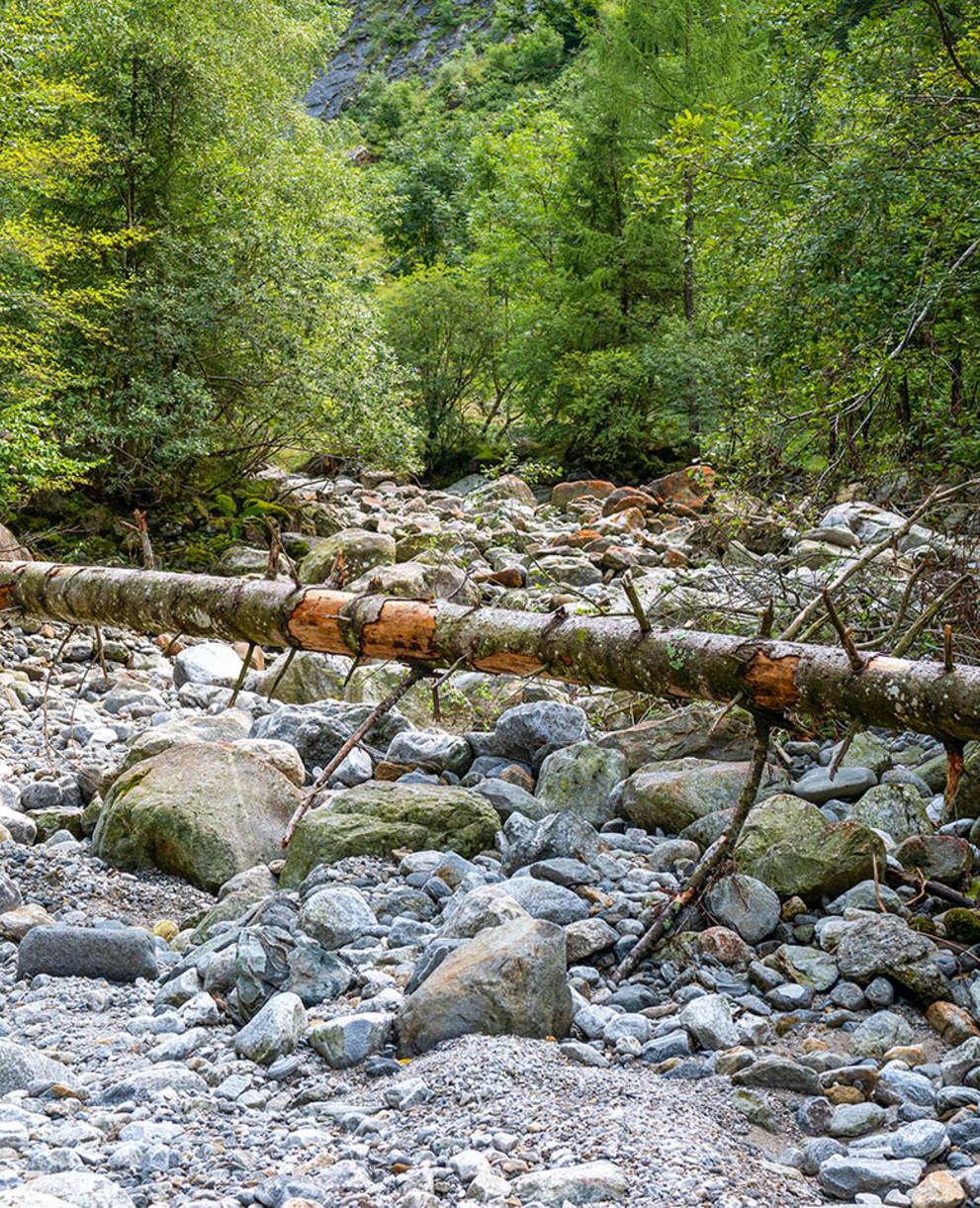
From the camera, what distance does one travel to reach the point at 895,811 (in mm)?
4203

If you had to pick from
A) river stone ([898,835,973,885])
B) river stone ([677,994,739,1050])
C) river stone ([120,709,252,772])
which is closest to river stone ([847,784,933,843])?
river stone ([898,835,973,885])

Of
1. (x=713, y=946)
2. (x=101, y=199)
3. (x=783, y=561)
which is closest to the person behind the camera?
(x=713, y=946)

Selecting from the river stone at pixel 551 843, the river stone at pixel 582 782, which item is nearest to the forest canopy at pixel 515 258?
the river stone at pixel 582 782

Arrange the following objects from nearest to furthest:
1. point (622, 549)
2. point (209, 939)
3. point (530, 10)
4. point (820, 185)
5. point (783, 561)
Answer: point (209, 939) < point (783, 561) < point (820, 185) < point (622, 549) < point (530, 10)

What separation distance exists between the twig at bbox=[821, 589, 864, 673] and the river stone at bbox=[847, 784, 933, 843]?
1.29 metres

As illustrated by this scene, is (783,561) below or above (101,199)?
below

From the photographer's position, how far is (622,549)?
10445mm

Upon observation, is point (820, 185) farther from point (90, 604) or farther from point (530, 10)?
point (530, 10)

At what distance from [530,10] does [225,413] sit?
4908cm

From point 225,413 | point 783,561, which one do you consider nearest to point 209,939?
point 783,561

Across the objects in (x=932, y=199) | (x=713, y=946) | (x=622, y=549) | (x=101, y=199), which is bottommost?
(x=622, y=549)

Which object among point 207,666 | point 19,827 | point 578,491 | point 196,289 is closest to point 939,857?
point 19,827

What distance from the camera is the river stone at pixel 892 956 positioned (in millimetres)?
3047

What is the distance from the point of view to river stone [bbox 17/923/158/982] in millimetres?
3602
